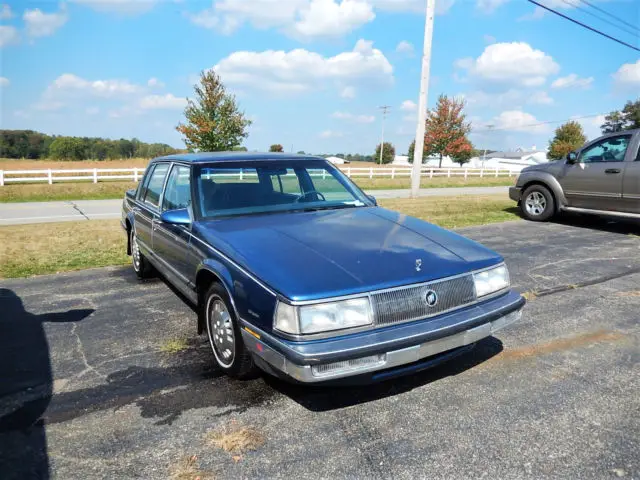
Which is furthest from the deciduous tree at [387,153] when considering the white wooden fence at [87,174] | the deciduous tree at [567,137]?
the white wooden fence at [87,174]

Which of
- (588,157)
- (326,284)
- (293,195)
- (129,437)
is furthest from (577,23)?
(129,437)

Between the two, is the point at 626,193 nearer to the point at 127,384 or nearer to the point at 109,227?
the point at 127,384

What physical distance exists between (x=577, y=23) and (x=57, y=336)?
656 inches

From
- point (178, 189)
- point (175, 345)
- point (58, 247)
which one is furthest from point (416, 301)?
point (58, 247)

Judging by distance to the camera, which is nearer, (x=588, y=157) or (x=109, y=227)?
(x=588, y=157)

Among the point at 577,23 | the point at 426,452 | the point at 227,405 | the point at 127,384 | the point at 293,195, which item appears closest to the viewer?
the point at 426,452

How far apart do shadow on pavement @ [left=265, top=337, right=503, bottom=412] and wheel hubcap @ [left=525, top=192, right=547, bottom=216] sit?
765 centimetres

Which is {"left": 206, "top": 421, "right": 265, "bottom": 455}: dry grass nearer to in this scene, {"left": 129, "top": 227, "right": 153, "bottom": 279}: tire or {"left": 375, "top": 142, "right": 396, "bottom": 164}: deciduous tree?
{"left": 129, "top": 227, "right": 153, "bottom": 279}: tire

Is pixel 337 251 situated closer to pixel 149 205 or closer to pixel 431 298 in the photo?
pixel 431 298

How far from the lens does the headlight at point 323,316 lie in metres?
2.48

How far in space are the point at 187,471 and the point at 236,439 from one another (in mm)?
325

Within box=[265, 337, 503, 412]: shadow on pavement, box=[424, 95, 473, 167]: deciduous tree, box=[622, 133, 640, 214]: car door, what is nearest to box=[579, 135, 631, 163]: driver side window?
box=[622, 133, 640, 214]: car door

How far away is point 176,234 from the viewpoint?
3.97 m

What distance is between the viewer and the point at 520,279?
5.59 metres
